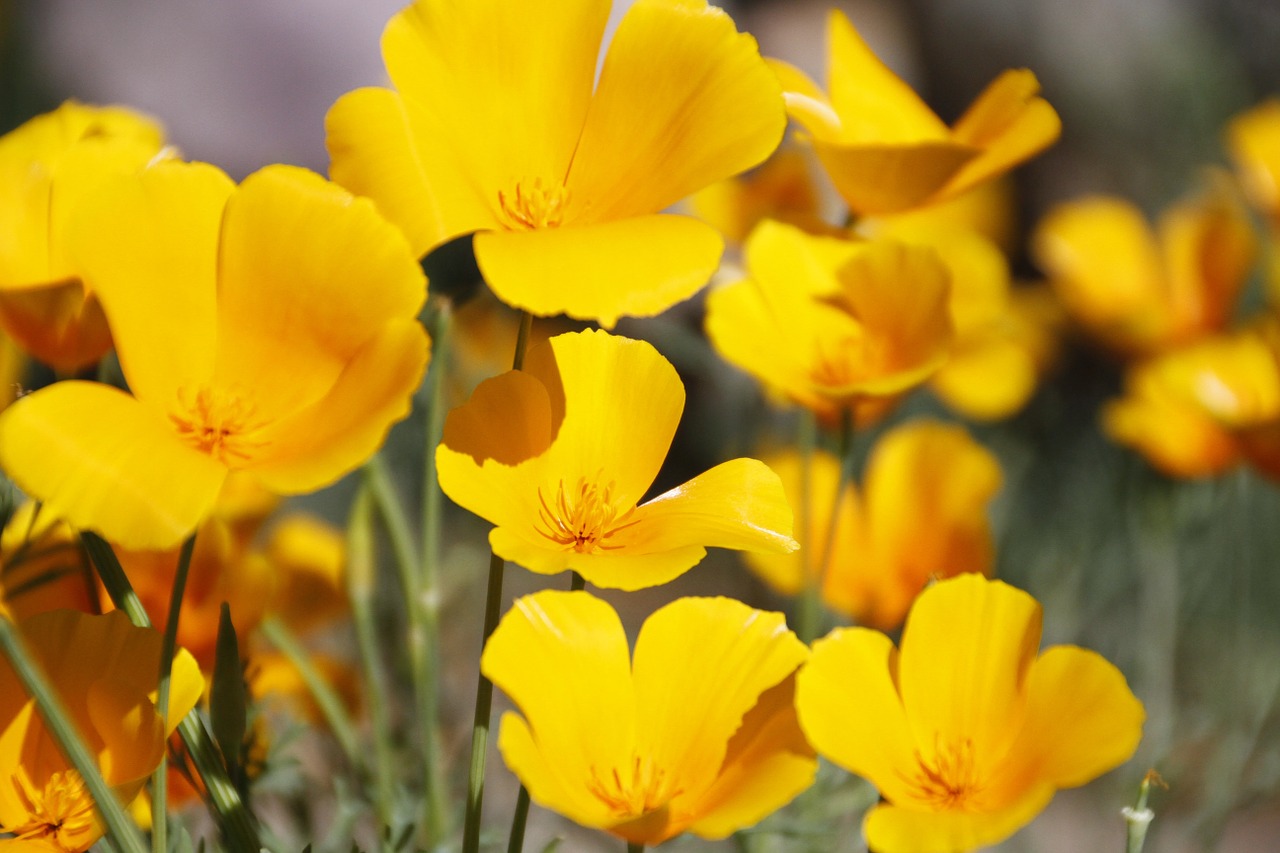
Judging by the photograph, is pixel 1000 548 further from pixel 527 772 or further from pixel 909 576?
pixel 527 772

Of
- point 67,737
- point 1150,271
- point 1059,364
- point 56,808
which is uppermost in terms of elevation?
point 67,737

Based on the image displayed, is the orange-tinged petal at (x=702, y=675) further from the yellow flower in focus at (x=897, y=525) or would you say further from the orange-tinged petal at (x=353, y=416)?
the yellow flower in focus at (x=897, y=525)

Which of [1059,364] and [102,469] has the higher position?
[102,469]

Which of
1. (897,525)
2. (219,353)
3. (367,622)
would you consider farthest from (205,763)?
(897,525)

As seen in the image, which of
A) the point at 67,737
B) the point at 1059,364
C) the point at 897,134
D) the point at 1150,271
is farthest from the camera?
the point at 1059,364

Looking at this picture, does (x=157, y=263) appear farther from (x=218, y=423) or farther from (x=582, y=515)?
(x=582, y=515)

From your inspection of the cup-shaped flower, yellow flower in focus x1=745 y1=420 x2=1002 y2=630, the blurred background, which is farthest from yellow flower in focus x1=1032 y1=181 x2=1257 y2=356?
the cup-shaped flower

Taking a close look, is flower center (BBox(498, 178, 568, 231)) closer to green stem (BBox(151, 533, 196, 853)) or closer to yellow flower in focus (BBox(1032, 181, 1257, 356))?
green stem (BBox(151, 533, 196, 853))

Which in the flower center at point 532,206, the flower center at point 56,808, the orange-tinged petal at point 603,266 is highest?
the orange-tinged petal at point 603,266

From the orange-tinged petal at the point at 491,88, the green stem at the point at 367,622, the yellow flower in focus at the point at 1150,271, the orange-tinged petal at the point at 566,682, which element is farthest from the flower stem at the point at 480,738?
the yellow flower in focus at the point at 1150,271
